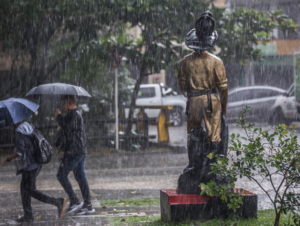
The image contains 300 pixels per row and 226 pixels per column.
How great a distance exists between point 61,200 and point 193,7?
7.45m

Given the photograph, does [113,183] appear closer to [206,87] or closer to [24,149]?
[24,149]

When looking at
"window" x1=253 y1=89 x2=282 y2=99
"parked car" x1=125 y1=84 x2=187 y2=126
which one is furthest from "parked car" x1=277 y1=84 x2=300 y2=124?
"parked car" x1=125 y1=84 x2=187 y2=126

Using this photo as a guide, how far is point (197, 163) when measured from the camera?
17.4 ft

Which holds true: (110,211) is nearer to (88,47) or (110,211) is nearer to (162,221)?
(162,221)

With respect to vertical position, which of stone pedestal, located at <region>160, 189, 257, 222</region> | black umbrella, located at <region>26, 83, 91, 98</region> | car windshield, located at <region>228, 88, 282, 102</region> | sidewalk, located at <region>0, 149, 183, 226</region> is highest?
black umbrella, located at <region>26, 83, 91, 98</region>

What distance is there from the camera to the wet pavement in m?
6.19

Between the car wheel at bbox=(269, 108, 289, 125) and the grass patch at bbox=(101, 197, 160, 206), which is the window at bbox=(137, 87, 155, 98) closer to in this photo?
the car wheel at bbox=(269, 108, 289, 125)

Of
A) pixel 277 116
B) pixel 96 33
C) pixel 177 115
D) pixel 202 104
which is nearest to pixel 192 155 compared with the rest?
pixel 202 104

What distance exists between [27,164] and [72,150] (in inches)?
27.7

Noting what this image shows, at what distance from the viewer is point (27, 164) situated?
571 centimetres

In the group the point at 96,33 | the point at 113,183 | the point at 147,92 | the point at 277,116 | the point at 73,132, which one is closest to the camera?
the point at 73,132

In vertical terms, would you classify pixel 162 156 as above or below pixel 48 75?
below

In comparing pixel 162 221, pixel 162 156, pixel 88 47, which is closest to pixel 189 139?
pixel 162 221

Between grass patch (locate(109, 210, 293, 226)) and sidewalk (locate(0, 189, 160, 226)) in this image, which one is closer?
grass patch (locate(109, 210, 293, 226))
